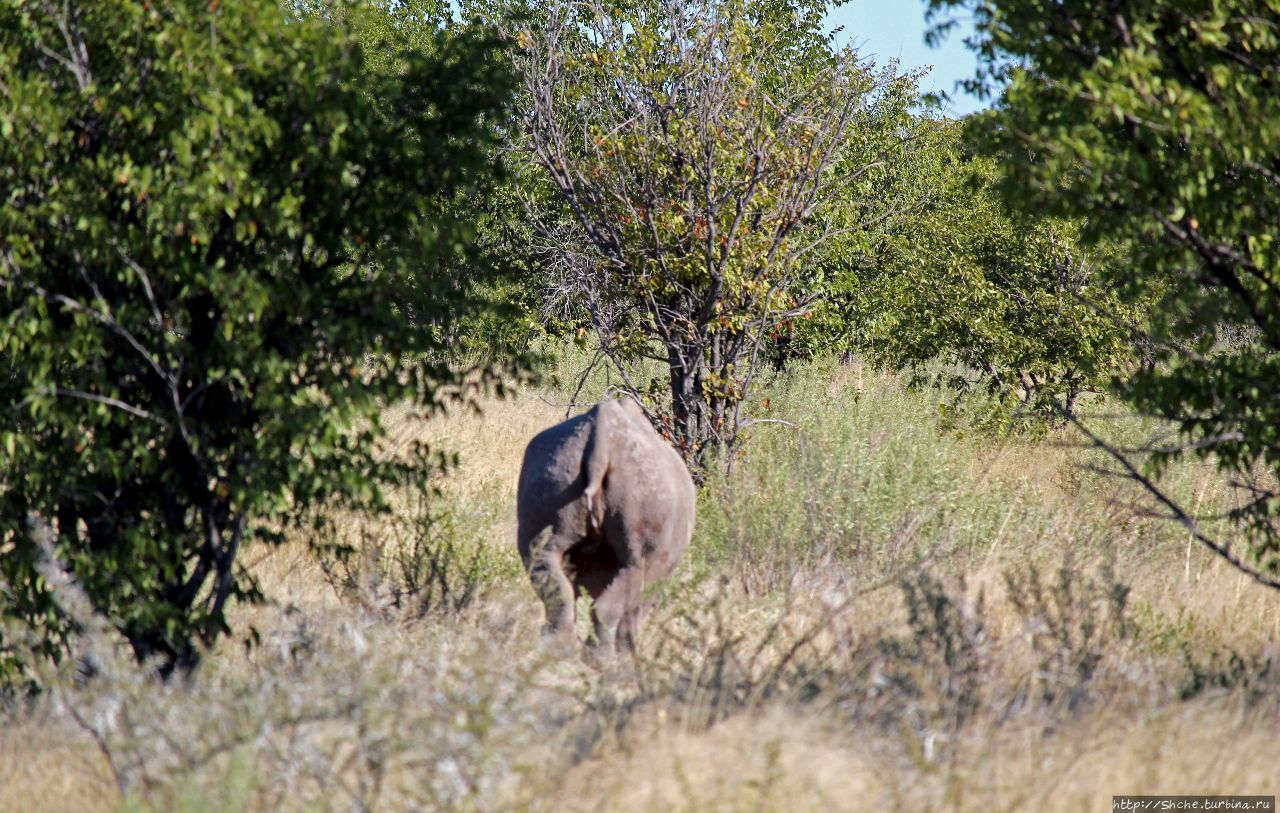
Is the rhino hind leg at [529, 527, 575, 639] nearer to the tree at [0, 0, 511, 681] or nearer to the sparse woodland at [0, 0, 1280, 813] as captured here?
the sparse woodland at [0, 0, 1280, 813]

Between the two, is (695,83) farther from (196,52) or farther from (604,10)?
(196,52)

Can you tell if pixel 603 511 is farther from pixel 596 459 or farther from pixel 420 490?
pixel 420 490

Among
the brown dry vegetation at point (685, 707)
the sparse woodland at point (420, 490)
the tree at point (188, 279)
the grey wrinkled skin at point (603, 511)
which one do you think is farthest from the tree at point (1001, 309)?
the tree at point (188, 279)

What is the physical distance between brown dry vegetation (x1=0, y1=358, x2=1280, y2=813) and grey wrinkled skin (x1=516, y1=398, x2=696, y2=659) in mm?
227

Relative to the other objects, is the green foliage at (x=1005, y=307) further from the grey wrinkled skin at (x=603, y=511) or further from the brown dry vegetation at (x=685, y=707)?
the grey wrinkled skin at (x=603, y=511)

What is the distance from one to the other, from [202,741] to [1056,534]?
275 inches

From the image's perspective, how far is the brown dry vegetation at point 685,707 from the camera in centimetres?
408

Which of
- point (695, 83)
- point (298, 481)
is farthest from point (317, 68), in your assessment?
point (695, 83)

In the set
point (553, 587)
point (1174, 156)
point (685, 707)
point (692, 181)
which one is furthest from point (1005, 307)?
point (685, 707)

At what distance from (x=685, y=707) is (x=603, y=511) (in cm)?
201

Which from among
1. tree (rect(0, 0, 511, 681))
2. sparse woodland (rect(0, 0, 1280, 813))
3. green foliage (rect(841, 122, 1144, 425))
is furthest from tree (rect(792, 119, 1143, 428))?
tree (rect(0, 0, 511, 681))

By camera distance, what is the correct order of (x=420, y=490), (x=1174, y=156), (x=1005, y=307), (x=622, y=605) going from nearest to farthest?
1. (x=1174, y=156)
2. (x=420, y=490)
3. (x=622, y=605)
4. (x=1005, y=307)

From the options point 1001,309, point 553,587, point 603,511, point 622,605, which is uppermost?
point 1001,309

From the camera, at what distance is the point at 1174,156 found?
6.10 m
